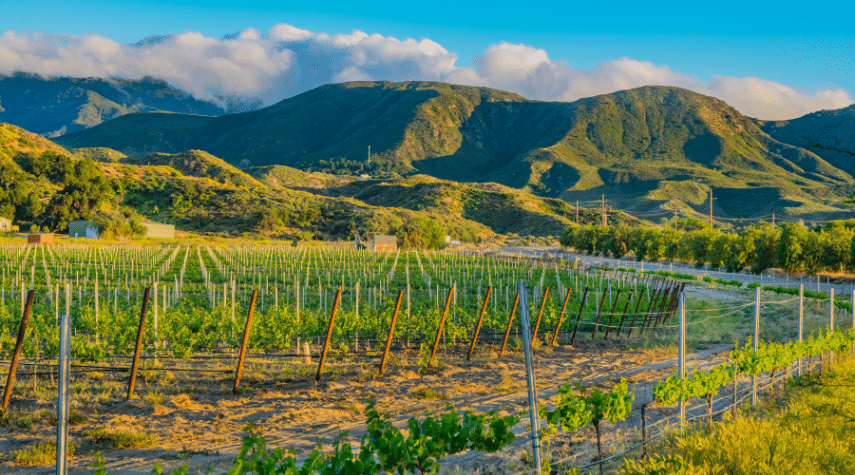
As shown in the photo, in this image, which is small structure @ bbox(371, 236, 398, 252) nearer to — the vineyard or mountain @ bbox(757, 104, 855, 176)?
the vineyard

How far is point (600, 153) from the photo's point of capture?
160m

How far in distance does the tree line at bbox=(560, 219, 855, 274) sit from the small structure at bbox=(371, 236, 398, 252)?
22706 mm

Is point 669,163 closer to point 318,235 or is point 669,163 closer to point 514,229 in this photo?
point 514,229

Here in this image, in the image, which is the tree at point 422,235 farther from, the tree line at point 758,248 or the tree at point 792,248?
the tree at point 792,248

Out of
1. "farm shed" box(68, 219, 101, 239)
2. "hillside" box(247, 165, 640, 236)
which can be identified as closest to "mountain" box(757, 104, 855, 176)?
"hillside" box(247, 165, 640, 236)

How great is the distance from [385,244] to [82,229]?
33358mm

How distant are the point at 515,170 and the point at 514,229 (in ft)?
198

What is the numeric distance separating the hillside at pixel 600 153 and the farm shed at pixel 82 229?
8758 centimetres

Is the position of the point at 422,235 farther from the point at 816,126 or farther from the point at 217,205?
the point at 816,126

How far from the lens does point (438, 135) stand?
589 ft

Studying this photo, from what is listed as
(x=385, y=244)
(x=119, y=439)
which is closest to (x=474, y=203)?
(x=385, y=244)

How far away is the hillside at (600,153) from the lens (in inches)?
4579

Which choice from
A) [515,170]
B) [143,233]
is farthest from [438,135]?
[143,233]

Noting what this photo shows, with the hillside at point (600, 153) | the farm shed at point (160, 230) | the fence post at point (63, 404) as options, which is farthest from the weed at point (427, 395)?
the hillside at point (600, 153)
